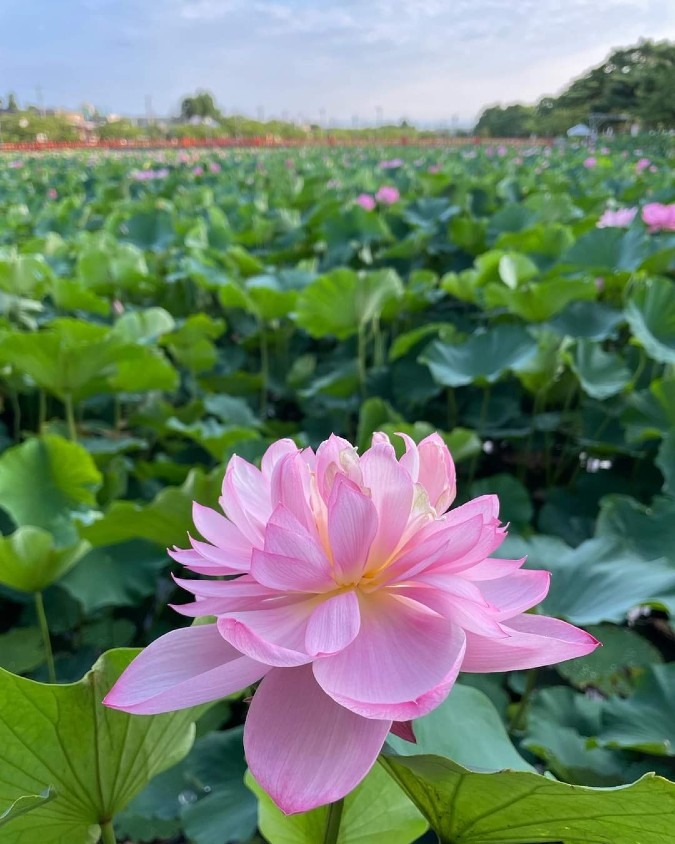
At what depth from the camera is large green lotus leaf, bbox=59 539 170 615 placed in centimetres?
104

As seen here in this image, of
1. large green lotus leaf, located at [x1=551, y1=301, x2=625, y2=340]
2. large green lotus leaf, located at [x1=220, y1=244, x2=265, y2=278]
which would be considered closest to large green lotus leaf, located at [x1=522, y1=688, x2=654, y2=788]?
large green lotus leaf, located at [x1=551, y1=301, x2=625, y2=340]

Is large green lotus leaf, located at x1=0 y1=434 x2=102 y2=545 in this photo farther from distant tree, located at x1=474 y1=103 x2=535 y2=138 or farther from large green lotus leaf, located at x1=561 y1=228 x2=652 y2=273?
distant tree, located at x1=474 y1=103 x2=535 y2=138

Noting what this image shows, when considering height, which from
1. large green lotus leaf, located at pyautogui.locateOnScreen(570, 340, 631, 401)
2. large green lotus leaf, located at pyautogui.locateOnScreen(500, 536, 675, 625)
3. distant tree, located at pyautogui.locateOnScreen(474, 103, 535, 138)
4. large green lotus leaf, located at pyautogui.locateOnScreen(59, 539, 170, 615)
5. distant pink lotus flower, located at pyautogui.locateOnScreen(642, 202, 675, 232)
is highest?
distant tree, located at pyautogui.locateOnScreen(474, 103, 535, 138)

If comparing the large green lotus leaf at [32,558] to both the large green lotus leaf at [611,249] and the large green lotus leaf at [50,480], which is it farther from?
the large green lotus leaf at [611,249]

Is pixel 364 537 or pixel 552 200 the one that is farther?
pixel 552 200

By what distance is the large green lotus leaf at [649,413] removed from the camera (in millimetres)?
1317

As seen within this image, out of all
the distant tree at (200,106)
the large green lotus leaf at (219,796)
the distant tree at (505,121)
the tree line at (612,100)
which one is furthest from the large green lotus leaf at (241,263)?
the distant tree at (200,106)

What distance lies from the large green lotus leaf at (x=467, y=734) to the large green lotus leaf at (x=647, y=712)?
0.29 meters

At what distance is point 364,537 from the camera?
35 centimetres

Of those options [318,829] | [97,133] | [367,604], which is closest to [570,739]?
[318,829]

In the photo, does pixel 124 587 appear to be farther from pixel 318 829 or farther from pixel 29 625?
pixel 318 829

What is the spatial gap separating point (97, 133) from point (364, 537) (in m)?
29.7

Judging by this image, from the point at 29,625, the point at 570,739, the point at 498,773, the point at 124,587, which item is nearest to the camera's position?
the point at 498,773

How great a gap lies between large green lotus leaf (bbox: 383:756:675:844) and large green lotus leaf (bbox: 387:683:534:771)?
0.12 m
